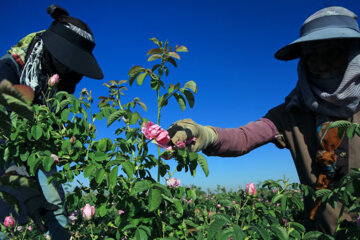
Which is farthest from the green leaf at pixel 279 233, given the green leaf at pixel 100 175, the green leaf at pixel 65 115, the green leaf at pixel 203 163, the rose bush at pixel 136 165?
the green leaf at pixel 65 115

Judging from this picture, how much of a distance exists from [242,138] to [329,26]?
94 cm

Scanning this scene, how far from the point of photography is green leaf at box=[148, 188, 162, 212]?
3.07 ft

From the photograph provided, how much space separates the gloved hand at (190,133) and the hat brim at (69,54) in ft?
3.80

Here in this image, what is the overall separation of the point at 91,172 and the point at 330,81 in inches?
62.9

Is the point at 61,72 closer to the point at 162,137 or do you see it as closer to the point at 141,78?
the point at 141,78

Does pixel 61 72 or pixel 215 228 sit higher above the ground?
pixel 61 72

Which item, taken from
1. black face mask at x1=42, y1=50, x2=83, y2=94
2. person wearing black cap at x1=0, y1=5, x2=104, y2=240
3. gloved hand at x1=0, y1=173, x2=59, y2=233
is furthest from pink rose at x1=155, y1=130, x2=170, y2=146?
gloved hand at x1=0, y1=173, x2=59, y2=233

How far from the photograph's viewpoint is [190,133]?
1.25 m

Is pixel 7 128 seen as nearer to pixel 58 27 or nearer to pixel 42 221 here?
pixel 58 27

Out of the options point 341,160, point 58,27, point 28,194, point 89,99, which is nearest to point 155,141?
point 89,99

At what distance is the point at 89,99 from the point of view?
1555mm

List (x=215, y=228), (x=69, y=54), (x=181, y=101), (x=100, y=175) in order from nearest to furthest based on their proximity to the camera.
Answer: (x=215, y=228)
(x=100, y=175)
(x=181, y=101)
(x=69, y=54)

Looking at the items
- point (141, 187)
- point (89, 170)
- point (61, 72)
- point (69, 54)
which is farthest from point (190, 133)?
point (61, 72)

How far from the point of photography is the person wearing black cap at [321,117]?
1.61m
